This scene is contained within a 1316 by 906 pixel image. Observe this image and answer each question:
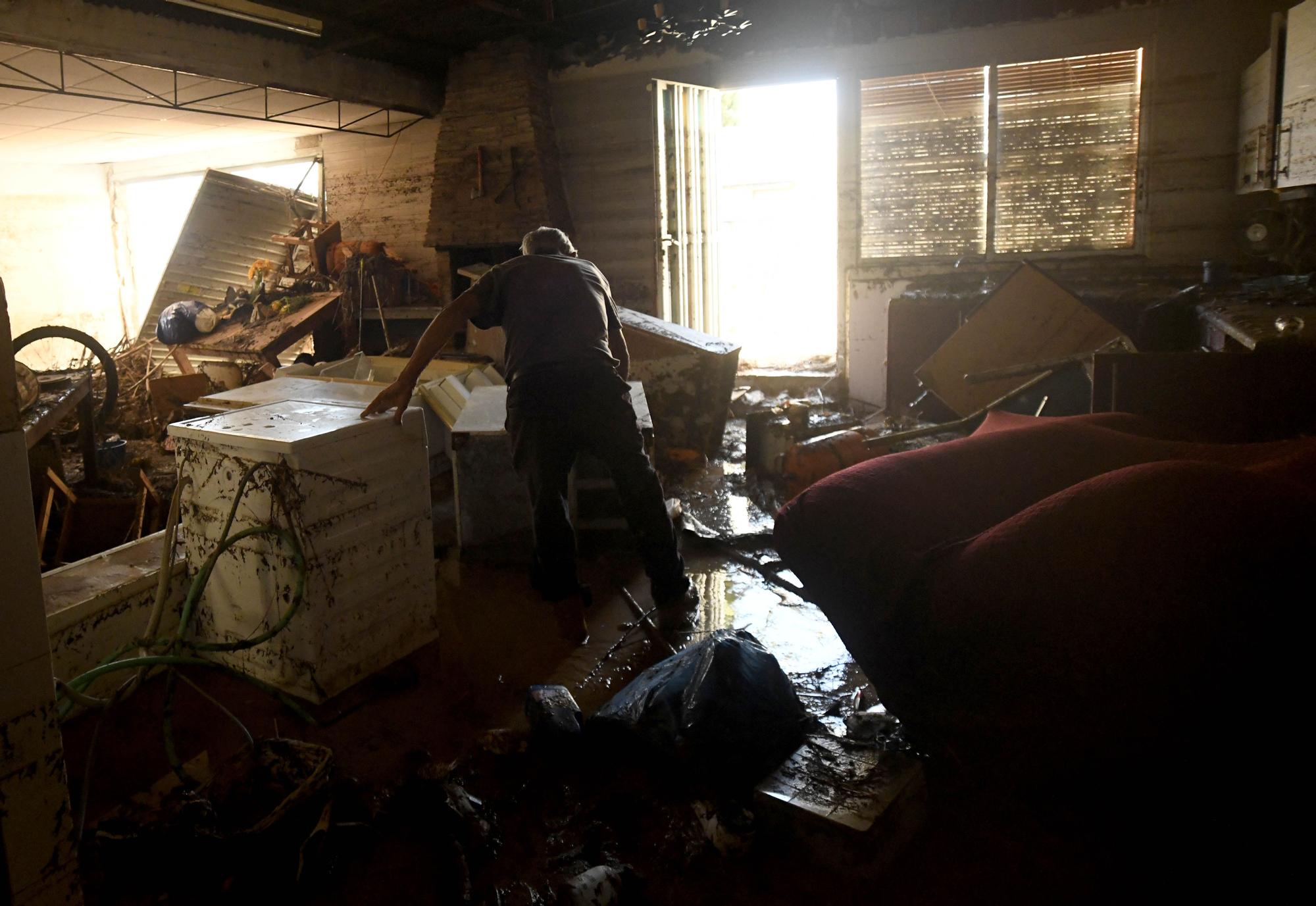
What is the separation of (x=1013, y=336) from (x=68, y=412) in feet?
20.0

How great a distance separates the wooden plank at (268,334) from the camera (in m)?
8.32

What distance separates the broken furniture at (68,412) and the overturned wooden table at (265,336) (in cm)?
259

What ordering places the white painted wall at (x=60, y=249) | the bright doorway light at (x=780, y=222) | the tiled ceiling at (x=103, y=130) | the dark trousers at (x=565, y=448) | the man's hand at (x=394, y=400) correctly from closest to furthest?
the man's hand at (x=394, y=400) → the dark trousers at (x=565, y=448) → the tiled ceiling at (x=103, y=130) → the white painted wall at (x=60, y=249) → the bright doorway light at (x=780, y=222)

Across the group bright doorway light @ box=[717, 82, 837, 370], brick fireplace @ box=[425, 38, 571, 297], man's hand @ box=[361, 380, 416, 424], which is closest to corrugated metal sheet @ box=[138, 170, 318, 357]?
brick fireplace @ box=[425, 38, 571, 297]

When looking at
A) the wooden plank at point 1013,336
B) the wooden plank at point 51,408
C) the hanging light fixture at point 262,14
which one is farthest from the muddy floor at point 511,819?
the hanging light fixture at point 262,14

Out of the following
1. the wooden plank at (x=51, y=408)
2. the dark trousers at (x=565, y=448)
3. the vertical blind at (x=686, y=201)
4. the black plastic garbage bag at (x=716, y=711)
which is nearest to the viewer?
the black plastic garbage bag at (x=716, y=711)

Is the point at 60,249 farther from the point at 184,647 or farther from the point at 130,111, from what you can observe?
the point at 184,647

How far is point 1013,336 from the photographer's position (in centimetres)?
538

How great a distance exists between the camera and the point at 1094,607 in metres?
1.64

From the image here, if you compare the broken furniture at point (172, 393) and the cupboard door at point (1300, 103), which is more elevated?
the cupboard door at point (1300, 103)

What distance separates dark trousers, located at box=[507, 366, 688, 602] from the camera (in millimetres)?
3275

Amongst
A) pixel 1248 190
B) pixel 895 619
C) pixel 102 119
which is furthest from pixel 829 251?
pixel 895 619

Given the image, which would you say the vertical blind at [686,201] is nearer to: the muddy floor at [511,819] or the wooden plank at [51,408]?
the wooden plank at [51,408]

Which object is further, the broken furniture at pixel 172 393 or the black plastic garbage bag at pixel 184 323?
the black plastic garbage bag at pixel 184 323
